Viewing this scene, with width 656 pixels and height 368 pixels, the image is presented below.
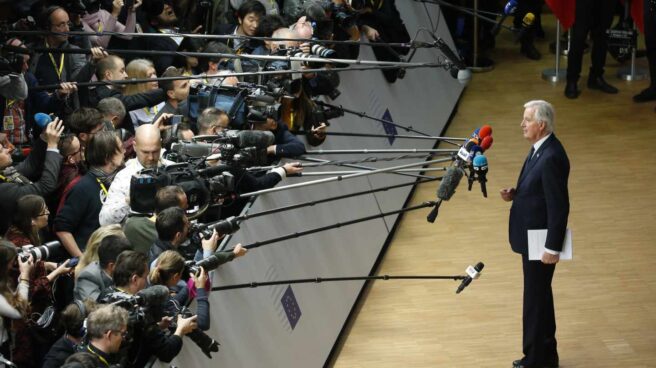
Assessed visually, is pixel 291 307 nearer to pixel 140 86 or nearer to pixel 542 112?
pixel 140 86

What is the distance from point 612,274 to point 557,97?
4.20 m

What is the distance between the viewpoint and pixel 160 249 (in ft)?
19.7

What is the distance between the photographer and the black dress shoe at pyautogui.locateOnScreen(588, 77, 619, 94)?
12.9m

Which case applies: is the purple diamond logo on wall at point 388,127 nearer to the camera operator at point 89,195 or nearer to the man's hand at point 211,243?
the camera operator at point 89,195

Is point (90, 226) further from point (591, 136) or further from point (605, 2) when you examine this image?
point (605, 2)

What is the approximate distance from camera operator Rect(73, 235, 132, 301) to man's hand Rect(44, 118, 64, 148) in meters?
1.29

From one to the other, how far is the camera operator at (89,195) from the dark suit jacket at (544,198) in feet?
7.79

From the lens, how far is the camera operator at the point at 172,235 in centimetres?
594

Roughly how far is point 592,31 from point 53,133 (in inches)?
296

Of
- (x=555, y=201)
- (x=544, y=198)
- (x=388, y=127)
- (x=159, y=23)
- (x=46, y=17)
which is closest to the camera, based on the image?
(x=555, y=201)

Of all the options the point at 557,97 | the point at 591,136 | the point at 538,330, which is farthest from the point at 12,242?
the point at 557,97

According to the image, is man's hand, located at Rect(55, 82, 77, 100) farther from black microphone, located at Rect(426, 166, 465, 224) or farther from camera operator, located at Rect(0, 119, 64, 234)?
black microphone, located at Rect(426, 166, 465, 224)

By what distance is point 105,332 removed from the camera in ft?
16.6

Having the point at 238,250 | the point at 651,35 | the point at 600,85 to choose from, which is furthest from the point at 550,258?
the point at 600,85
